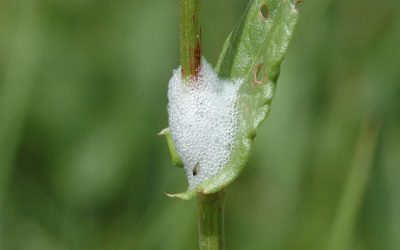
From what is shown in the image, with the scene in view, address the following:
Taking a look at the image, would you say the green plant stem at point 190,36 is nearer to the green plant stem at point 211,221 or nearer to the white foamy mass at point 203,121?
the white foamy mass at point 203,121

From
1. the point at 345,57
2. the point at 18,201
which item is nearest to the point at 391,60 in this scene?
the point at 345,57

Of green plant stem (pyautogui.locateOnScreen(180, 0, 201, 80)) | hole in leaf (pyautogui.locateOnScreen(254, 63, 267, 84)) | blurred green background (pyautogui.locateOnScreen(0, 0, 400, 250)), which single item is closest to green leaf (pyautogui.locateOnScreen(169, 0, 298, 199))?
hole in leaf (pyautogui.locateOnScreen(254, 63, 267, 84))

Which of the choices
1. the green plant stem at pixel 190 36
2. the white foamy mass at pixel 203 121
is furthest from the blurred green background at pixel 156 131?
the green plant stem at pixel 190 36

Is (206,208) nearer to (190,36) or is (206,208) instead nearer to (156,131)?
(190,36)

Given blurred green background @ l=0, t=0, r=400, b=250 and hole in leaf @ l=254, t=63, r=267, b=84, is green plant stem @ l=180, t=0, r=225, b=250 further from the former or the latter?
blurred green background @ l=0, t=0, r=400, b=250

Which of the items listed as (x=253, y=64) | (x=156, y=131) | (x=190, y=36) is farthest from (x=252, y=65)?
(x=156, y=131)

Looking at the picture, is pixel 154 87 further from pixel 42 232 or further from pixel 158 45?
pixel 42 232
